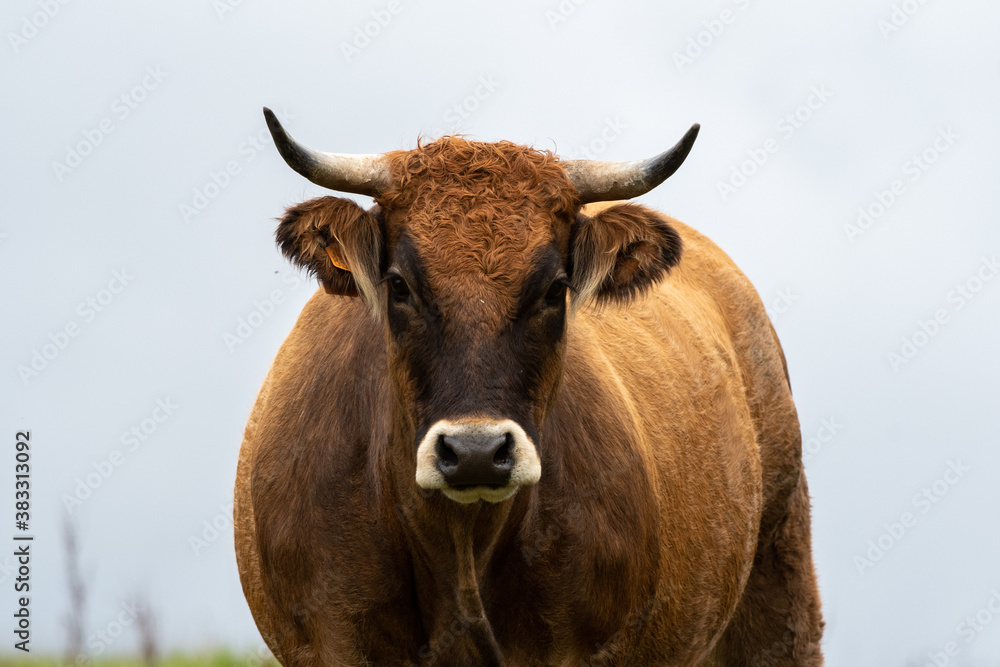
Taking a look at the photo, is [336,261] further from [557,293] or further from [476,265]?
[557,293]

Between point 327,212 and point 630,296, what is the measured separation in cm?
143

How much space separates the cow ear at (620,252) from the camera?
566cm

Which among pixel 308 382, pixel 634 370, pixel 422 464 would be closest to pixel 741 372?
pixel 634 370

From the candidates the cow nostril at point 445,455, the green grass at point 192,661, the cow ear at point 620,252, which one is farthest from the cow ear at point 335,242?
the green grass at point 192,661

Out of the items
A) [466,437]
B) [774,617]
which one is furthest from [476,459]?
[774,617]

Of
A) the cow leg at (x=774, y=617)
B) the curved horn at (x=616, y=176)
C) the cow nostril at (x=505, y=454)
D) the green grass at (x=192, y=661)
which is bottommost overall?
the green grass at (x=192, y=661)

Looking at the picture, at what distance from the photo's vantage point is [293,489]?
5984 millimetres

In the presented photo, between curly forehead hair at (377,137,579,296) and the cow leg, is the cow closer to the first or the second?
curly forehead hair at (377,137,579,296)

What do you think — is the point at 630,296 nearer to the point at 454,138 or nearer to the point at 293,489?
the point at 454,138

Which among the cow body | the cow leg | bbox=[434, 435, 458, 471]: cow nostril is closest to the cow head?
bbox=[434, 435, 458, 471]: cow nostril

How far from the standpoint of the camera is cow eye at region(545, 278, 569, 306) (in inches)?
211

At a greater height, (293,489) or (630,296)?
(630,296)

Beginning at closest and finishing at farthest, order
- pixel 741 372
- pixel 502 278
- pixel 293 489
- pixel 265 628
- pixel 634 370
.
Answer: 1. pixel 502 278
2. pixel 293 489
3. pixel 265 628
4. pixel 634 370
5. pixel 741 372

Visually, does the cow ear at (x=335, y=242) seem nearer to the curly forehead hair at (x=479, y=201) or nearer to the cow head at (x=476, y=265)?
the cow head at (x=476, y=265)
